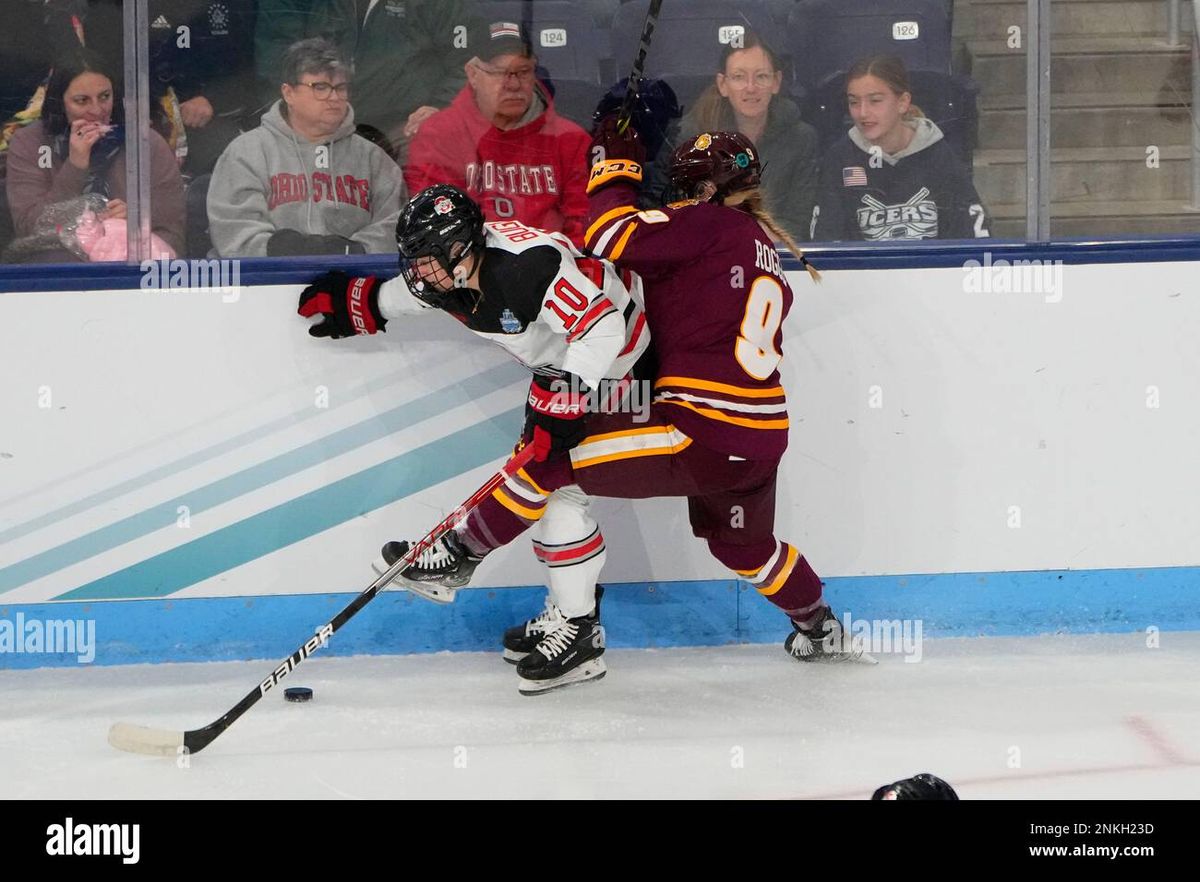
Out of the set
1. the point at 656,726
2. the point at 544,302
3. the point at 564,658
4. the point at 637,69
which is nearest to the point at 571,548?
the point at 564,658

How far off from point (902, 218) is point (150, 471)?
6.43 ft

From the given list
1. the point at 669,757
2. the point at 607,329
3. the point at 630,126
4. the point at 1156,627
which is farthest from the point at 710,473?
the point at 1156,627

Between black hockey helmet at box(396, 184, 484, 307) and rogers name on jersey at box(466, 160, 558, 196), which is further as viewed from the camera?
rogers name on jersey at box(466, 160, 558, 196)

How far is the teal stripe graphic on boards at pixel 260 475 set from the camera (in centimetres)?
351

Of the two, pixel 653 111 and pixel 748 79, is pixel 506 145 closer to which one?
pixel 653 111

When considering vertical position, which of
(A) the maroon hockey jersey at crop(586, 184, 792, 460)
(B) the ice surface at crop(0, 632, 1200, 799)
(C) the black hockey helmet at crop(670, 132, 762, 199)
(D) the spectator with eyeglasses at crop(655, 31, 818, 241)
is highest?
(D) the spectator with eyeglasses at crop(655, 31, 818, 241)

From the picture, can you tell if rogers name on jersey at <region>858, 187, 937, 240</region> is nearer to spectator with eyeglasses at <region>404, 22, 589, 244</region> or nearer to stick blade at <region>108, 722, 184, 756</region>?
spectator with eyeglasses at <region>404, 22, 589, 244</region>

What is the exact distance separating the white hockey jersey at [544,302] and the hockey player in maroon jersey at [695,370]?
0.43 ft

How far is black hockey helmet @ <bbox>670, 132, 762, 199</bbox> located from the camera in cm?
329

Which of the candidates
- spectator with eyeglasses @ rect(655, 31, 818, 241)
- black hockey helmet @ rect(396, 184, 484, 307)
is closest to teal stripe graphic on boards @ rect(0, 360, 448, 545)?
black hockey helmet @ rect(396, 184, 484, 307)

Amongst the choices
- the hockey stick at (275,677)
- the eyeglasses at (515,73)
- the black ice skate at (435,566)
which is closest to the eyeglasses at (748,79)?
the eyeglasses at (515,73)

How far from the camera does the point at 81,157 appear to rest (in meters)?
3.54

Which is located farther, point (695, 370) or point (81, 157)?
point (81, 157)

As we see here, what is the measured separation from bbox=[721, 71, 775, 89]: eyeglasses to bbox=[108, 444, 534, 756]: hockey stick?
1.11 metres
